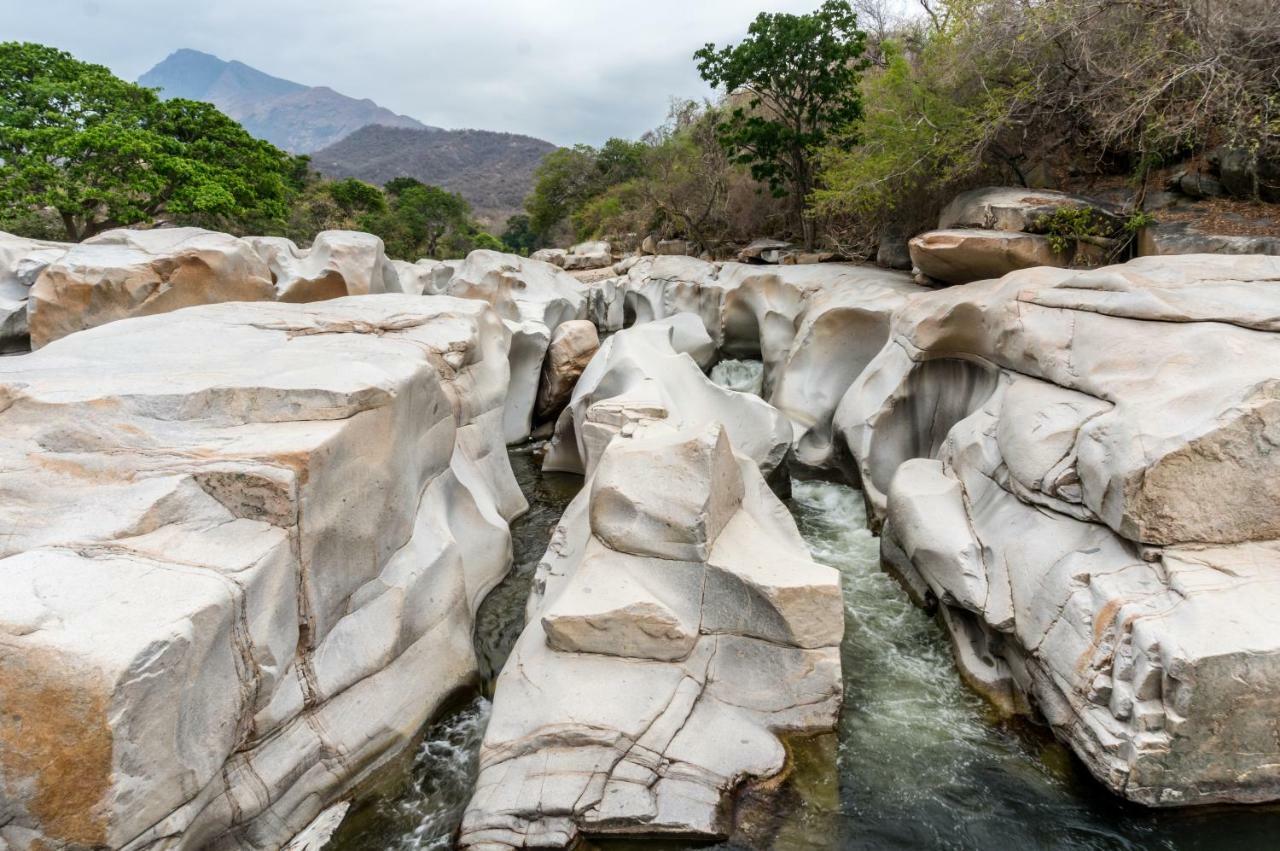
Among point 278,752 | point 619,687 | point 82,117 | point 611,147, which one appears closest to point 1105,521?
point 619,687

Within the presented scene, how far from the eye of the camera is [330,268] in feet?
44.1

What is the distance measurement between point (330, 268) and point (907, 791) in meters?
13.3

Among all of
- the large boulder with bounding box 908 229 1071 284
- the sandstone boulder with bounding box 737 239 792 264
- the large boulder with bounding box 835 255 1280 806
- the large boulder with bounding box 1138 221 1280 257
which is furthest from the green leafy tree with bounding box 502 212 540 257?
the large boulder with bounding box 835 255 1280 806

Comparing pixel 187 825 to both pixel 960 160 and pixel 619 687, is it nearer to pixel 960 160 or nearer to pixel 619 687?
pixel 619 687

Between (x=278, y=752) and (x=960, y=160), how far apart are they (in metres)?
10.6

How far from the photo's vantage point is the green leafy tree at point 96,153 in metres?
16.2

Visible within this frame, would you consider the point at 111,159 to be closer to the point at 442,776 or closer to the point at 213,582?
the point at 213,582

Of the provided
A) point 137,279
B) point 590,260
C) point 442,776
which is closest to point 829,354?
point 442,776

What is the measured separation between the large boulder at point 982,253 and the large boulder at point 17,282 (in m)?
13.9

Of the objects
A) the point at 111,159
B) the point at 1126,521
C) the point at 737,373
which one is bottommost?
the point at 737,373

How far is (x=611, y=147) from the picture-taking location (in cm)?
3650

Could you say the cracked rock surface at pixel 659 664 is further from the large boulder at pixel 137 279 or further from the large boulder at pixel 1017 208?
the large boulder at pixel 137 279

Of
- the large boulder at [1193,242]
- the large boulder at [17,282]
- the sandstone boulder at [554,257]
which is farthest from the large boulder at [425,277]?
the large boulder at [1193,242]

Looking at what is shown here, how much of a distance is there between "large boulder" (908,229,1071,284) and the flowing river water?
5.29 m
